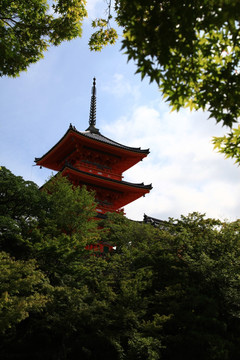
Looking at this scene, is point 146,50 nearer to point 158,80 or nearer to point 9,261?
point 158,80

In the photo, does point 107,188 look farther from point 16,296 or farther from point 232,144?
point 232,144

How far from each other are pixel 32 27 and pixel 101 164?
17.2 metres

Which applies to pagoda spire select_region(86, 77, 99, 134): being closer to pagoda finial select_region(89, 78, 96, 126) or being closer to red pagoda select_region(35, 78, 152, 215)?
pagoda finial select_region(89, 78, 96, 126)

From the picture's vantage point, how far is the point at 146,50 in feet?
14.7

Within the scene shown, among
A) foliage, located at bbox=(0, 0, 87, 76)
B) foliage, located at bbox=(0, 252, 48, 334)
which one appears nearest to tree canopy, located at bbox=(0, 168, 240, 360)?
foliage, located at bbox=(0, 252, 48, 334)

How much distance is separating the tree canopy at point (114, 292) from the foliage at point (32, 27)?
5932 millimetres

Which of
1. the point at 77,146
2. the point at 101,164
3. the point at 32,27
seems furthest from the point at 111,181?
the point at 32,27

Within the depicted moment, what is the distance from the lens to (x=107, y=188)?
23.4 m

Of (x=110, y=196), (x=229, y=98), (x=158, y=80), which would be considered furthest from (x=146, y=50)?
(x=110, y=196)

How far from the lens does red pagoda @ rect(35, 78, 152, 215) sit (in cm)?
2264

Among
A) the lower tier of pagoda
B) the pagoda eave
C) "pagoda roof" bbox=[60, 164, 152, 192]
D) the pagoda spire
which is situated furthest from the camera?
the pagoda spire

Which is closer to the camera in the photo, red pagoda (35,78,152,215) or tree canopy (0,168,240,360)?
tree canopy (0,168,240,360)

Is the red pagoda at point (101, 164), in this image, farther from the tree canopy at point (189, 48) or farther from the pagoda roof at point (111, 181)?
the tree canopy at point (189, 48)

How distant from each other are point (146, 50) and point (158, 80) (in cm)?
43
